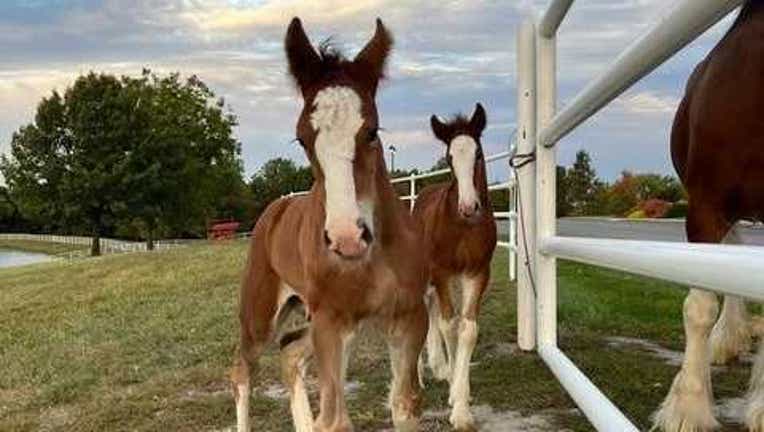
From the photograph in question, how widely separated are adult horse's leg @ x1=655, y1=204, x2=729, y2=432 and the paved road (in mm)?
973

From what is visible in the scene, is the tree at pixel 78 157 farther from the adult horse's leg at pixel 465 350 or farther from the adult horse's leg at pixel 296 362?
the adult horse's leg at pixel 296 362

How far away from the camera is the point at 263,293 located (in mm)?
4770

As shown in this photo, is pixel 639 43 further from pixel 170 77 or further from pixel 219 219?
pixel 219 219

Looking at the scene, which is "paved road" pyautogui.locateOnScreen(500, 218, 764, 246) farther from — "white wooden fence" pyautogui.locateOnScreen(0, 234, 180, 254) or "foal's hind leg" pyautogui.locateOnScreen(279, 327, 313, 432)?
"white wooden fence" pyautogui.locateOnScreen(0, 234, 180, 254)

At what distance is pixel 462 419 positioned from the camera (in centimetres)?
482

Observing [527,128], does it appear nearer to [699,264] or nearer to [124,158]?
[699,264]

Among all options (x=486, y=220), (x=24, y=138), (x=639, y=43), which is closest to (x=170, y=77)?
(x=24, y=138)

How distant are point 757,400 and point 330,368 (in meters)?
1.66

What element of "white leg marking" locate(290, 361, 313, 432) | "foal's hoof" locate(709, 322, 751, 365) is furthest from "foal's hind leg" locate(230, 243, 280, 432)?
"foal's hoof" locate(709, 322, 751, 365)

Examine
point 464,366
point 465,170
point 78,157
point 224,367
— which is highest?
point 78,157

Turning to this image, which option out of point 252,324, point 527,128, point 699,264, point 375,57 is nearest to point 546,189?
point 527,128

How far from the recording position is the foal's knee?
3539mm

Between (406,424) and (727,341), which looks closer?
(406,424)

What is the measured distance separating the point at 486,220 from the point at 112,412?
2.56m
